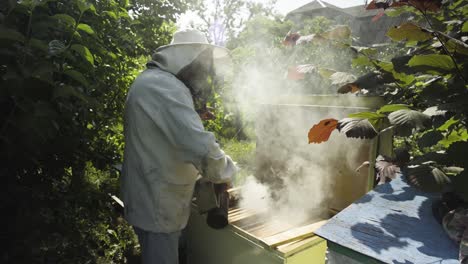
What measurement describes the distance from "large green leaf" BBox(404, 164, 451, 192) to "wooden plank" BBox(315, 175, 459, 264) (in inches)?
8.5

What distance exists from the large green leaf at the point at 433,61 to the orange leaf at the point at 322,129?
41cm

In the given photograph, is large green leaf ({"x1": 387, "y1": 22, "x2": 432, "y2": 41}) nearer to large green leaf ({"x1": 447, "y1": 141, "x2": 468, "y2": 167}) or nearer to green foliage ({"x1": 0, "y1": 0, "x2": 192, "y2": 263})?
large green leaf ({"x1": 447, "y1": 141, "x2": 468, "y2": 167})

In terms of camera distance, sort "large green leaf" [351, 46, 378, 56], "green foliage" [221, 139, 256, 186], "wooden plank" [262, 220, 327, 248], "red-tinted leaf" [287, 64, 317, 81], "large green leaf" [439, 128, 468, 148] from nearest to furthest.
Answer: "large green leaf" [439, 128, 468, 148] < "large green leaf" [351, 46, 378, 56] < "wooden plank" [262, 220, 327, 248] < "red-tinted leaf" [287, 64, 317, 81] < "green foliage" [221, 139, 256, 186]

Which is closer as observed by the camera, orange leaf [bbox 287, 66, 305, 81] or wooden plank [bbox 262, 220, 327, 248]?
wooden plank [bbox 262, 220, 327, 248]

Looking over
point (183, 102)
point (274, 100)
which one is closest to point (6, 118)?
point (183, 102)

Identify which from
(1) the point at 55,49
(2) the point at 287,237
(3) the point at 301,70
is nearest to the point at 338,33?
(3) the point at 301,70

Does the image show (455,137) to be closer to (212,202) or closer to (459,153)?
(459,153)

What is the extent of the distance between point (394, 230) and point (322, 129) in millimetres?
541

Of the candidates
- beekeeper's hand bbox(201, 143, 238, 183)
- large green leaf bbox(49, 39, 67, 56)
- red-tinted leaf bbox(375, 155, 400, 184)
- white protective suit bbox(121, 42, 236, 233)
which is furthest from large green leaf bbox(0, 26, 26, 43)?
red-tinted leaf bbox(375, 155, 400, 184)

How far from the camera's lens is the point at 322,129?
1506 mm

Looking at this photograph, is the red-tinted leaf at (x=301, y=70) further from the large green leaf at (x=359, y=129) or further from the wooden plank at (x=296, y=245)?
the wooden plank at (x=296, y=245)

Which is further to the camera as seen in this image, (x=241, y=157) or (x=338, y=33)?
(x=241, y=157)

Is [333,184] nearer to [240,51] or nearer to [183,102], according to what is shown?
[183,102]

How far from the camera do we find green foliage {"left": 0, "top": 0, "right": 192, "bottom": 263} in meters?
1.67
